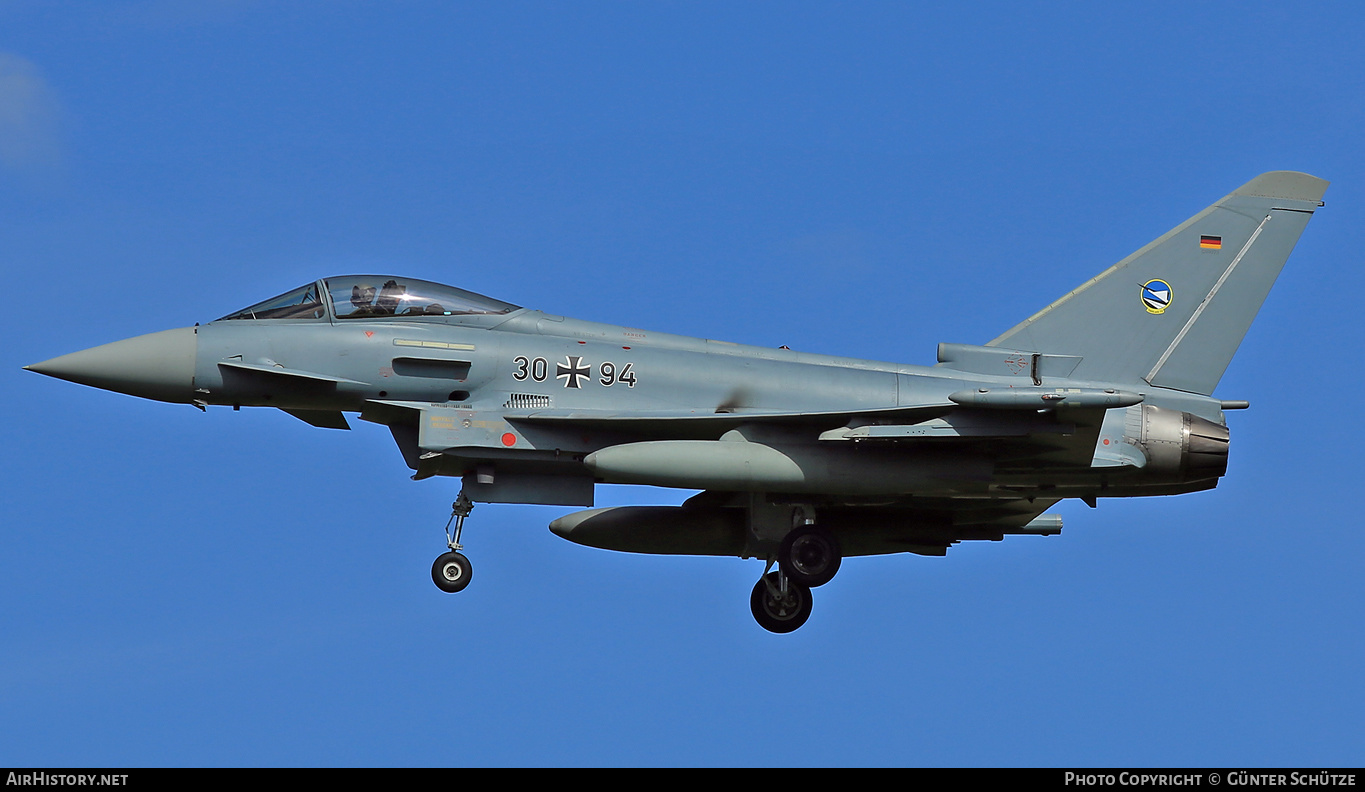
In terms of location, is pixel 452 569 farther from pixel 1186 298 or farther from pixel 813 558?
pixel 1186 298

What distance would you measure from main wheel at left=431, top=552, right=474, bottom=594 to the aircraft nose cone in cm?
328

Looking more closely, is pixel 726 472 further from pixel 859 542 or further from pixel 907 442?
pixel 859 542


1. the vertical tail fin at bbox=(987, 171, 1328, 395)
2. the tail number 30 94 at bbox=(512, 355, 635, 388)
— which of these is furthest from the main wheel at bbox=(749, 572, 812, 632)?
the vertical tail fin at bbox=(987, 171, 1328, 395)

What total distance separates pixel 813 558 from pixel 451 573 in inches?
158

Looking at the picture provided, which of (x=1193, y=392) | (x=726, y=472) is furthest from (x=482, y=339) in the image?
(x=1193, y=392)

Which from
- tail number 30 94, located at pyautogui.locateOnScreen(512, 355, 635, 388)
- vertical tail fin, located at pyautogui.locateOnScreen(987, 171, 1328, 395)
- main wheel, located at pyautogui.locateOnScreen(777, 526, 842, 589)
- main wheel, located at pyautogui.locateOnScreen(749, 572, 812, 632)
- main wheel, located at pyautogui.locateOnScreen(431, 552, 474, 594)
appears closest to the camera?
main wheel, located at pyautogui.locateOnScreen(431, 552, 474, 594)

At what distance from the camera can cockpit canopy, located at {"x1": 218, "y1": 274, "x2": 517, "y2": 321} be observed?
1741 cm

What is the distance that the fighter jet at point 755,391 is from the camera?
1695 cm

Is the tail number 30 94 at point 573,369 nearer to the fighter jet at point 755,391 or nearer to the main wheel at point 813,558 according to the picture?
the fighter jet at point 755,391

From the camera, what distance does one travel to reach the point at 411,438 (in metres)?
17.8

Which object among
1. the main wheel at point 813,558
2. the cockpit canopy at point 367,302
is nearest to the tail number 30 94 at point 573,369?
the cockpit canopy at point 367,302

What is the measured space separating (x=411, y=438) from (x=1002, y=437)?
6.50 m

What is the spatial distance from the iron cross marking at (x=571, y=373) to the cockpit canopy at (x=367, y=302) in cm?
103

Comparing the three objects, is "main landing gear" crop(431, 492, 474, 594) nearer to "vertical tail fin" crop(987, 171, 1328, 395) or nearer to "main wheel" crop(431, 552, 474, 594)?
"main wheel" crop(431, 552, 474, 594)
